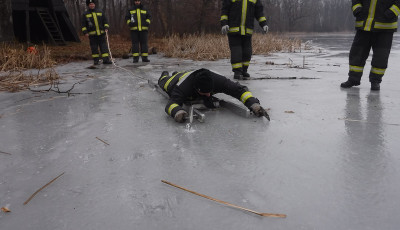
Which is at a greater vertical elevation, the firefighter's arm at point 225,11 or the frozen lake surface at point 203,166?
the firefighter's arm at point 225,11

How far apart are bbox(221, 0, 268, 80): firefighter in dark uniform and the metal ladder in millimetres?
10142

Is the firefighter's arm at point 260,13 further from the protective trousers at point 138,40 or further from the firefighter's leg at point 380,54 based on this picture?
the protective trousers at point 138,40

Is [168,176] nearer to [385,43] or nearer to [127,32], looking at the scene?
[385,43]

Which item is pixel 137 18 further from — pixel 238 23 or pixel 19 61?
pixel 238 23

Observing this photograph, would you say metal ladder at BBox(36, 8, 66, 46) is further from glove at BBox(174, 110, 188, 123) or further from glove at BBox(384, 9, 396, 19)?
glove at BBox(384, 9, 396, 19)

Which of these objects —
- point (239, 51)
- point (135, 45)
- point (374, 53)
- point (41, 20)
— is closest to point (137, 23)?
point (135, 45)

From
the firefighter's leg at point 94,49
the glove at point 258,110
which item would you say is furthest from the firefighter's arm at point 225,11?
the firefighter's leg at point 94,49

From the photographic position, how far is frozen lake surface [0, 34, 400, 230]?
1510mm

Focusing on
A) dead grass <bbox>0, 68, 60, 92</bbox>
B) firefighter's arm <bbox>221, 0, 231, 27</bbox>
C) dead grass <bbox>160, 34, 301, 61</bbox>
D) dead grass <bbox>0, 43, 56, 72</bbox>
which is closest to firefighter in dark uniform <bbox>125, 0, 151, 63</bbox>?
dead grass <bbox>160, 34, 301, 61</bbox>

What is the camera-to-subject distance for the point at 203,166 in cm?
205

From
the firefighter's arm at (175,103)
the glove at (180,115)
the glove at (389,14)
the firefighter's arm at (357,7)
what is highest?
the firefighter's arm at (357,7)

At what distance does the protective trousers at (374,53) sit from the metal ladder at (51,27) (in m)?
12.2

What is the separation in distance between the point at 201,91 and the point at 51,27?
13.1 meters

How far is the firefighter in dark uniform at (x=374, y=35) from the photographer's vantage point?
4.09m
